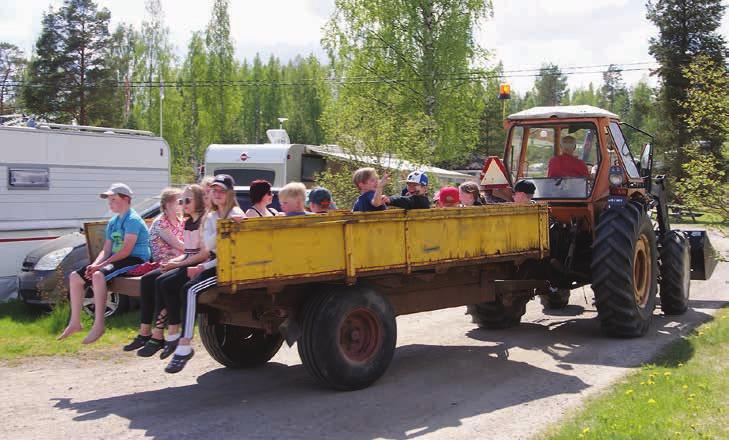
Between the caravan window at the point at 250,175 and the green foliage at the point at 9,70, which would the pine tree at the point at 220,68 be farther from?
the caravan window at the point at 250,175

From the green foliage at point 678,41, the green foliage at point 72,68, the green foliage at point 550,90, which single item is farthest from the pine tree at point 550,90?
the green foliage at point 72,68

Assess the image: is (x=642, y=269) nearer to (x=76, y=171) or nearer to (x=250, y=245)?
(x=250, y=245)

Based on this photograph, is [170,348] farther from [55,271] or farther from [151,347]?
[55,271]

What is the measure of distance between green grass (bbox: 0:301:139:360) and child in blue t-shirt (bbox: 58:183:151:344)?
1.87 m

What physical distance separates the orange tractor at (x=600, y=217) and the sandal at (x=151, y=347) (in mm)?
4651

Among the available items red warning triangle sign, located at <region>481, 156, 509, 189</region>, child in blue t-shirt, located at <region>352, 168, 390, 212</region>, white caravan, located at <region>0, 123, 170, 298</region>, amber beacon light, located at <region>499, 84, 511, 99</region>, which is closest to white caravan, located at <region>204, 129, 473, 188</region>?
white caravan, located at <region>0, 123, 170, 298</region>

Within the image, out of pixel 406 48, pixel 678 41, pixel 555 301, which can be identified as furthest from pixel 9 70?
pixel 555 301

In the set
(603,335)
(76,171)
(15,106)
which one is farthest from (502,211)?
(15,106)

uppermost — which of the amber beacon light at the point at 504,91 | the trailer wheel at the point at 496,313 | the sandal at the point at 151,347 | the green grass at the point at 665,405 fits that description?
the amber beacon light at the point at 504,91

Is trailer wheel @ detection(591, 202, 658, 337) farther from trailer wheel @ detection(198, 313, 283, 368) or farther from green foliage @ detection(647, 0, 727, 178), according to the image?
green foliage @ detection(647, 0, 727, 178)

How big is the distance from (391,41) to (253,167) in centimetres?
1659

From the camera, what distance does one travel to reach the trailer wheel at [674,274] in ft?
37.1

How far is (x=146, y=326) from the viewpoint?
24.8 ft

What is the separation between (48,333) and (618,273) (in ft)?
23.3
